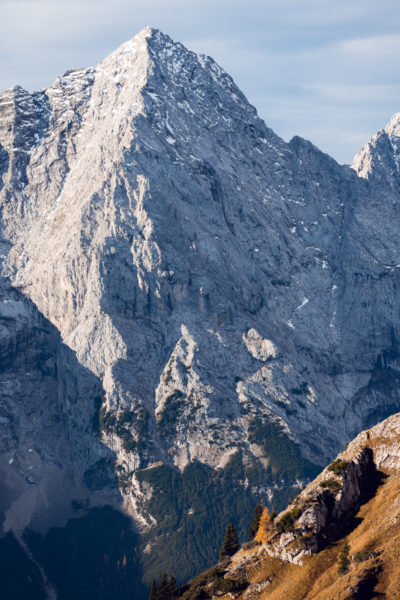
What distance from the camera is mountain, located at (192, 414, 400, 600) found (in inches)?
6024

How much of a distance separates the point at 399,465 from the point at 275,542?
31.5 metres

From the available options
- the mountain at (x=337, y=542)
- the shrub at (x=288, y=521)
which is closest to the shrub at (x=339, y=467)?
the mountain at (x=337, y=542)

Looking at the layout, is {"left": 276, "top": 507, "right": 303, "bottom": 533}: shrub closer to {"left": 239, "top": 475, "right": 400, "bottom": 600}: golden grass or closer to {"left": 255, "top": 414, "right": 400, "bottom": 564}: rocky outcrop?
{"left": 255, "top": 414, "right": 400, "bottom": 564}: rocky outcrop

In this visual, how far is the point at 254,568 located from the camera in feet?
582

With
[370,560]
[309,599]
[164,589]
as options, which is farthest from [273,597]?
[164,589]

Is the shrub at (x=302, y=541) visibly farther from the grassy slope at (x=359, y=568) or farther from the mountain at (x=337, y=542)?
the grassy slope at (x=359, y=568)

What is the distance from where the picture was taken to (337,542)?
17075cm

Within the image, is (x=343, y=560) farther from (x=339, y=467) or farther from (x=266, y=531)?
(x=339, y=467)

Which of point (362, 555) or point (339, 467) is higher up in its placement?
point (339, 467)

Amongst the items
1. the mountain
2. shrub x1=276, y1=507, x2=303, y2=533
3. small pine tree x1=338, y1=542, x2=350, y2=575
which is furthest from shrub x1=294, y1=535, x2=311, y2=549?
small pine tree x1=338, y1=542, x2=350, y2=575

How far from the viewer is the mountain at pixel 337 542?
502ft

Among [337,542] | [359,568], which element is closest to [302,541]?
[337,542]

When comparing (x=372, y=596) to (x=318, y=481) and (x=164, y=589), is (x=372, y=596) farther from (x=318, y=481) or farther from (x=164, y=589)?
(x=164, y=589)

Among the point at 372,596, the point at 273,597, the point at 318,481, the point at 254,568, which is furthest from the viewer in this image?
the point at 318,481
